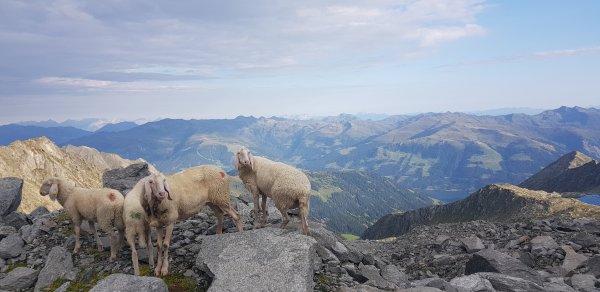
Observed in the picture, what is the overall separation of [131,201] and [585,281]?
19122mm

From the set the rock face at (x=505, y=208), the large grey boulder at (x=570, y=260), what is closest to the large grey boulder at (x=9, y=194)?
the large grey boulder at (x=570, y=260)

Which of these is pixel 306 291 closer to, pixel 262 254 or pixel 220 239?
pixel 262 254

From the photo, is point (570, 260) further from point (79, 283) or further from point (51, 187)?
point (51, 187)

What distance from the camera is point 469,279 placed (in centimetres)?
1420

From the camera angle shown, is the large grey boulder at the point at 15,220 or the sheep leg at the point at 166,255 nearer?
the sheep leg at the point at 166,255

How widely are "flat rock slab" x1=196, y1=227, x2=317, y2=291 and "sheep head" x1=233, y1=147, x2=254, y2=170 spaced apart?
2.97 m

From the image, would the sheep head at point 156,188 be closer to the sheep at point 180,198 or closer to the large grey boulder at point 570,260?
the sheep at point 180,198

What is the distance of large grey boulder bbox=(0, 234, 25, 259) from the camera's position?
16.7m

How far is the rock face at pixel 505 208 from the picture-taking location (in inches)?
3467

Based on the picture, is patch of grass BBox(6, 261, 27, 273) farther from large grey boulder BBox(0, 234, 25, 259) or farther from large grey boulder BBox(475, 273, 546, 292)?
large grey boulder BBox(475, 273, 546, 292)

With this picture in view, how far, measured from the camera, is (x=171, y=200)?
13602mm

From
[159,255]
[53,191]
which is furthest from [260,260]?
[53,191]

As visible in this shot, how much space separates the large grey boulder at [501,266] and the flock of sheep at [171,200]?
355 inches

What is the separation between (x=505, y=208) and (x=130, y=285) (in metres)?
133
